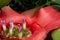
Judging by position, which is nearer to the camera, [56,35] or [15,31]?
[56,35]

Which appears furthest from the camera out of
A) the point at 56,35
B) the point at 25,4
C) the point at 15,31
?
the point at 25,4

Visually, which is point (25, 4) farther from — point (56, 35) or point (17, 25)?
point (56, 35)

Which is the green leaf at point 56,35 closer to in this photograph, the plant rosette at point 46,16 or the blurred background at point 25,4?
the plant rosette at point 46,16

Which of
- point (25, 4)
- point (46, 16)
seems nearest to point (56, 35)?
point (46, 16)

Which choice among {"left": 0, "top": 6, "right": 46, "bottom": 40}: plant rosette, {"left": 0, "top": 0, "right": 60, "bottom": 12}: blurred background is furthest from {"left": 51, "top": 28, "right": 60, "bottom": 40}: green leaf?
{"left": 0, "top": 0, "right": 60, "bottom": 12}: blurred background

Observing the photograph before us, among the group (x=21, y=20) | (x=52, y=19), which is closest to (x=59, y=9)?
(x=52, y=19)

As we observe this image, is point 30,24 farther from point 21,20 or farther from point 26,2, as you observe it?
point 26,2

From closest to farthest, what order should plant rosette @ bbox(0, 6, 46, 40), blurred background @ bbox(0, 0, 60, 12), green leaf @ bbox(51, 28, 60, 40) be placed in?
1. green leaf @ bbox(51, 28, 60, 40)
2. plant rosette @ bbox(0, 6, 46, 40)
3. blurred background @ bbox(0, 0, 60, 12)

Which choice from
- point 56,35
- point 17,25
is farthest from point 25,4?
point 56,35

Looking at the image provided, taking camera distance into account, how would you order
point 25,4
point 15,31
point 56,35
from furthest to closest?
1. point 25,4
2. point 15,31
3. point 56,35

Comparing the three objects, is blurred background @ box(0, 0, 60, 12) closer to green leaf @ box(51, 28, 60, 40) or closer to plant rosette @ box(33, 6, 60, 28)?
plant rosette @ box(33, 6, 60, 28)
